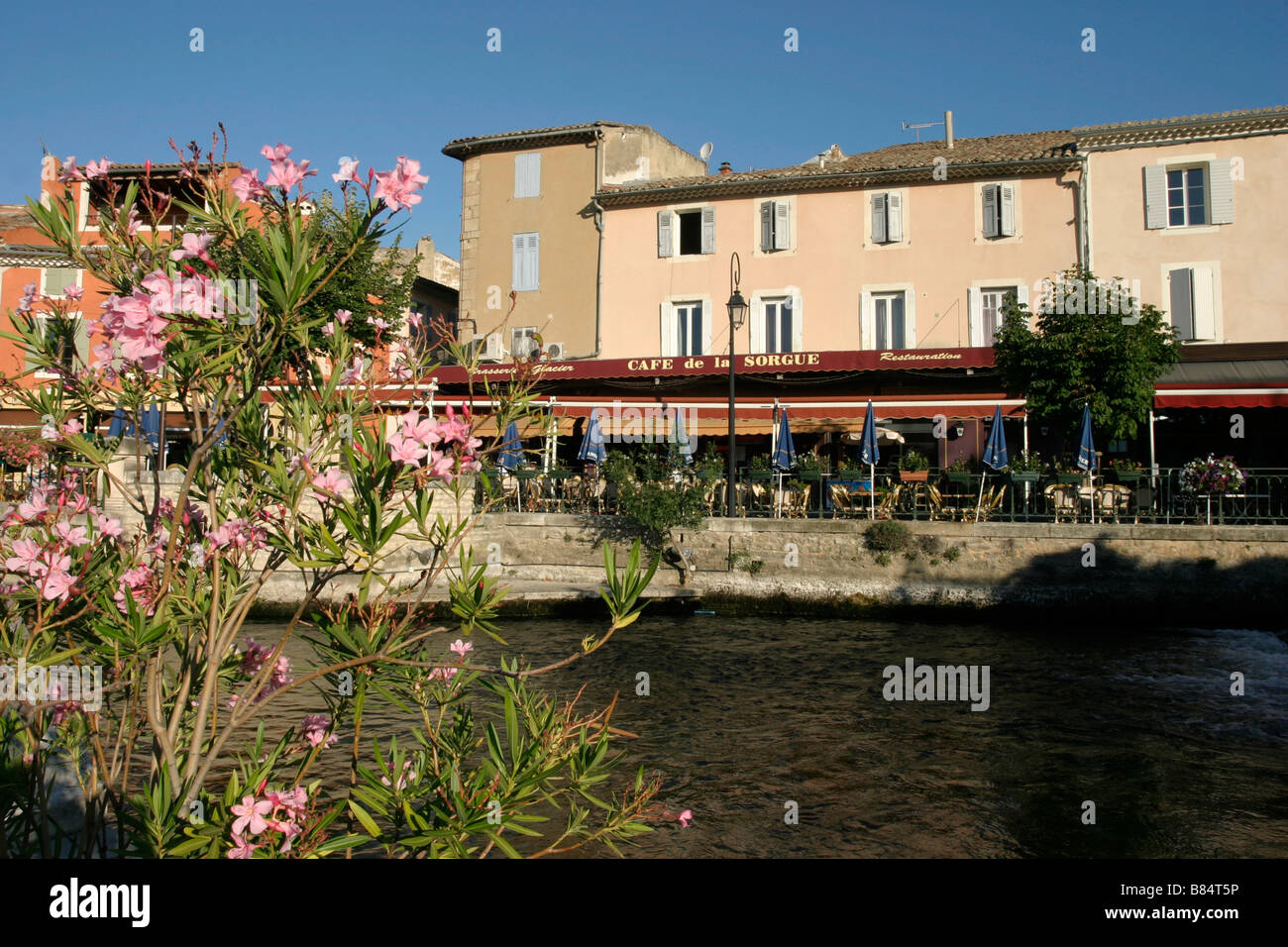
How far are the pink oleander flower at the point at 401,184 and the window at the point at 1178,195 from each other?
78.0 feet

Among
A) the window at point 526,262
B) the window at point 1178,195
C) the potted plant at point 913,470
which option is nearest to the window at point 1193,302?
the window at point 1178,195

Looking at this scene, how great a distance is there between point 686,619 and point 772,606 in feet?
5.45

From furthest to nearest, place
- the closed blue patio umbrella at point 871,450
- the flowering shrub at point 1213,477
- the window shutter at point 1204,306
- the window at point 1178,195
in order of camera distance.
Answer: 1. the window at point 1178,195
2. the window shutter at point 1204,306
3. the closed blue patio umbrella at point 871,450
4. the flowering shrub at point 1213,477

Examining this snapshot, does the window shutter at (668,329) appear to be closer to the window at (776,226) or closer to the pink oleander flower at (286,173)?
the window at (776,226)

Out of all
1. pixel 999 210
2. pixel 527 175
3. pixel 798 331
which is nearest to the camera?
pixel 999 210

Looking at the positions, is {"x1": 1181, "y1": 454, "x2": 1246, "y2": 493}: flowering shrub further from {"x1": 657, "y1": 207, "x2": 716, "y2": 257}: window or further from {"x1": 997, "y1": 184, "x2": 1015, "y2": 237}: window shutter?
{"x1": 657, "y1": 207, "x2": 716, "y2": 257}: window

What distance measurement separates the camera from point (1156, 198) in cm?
2228

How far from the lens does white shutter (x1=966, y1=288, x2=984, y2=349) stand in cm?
2330

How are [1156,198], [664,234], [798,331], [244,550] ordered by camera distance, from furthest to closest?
1. [664,234]
2. [798,331]
3. [1156,198]
4. [244,550]

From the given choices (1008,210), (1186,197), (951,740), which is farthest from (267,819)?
(1186,197)

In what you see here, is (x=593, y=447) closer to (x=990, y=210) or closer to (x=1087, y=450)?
(x=1087, y=450)

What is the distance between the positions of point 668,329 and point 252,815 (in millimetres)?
23428

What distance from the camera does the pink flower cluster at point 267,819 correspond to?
261cm
